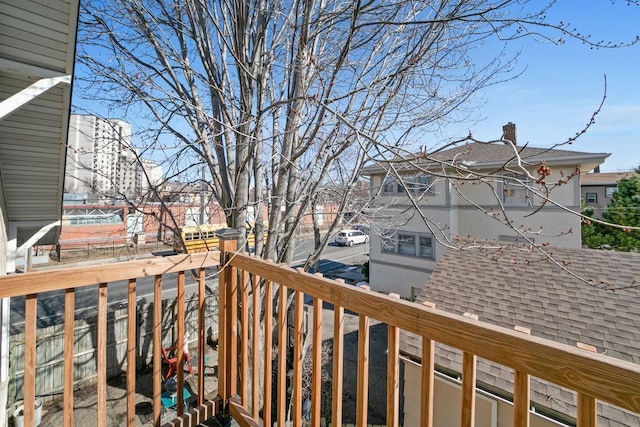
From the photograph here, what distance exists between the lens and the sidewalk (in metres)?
4.84

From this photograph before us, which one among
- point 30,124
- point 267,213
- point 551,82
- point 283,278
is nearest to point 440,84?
point 551,82

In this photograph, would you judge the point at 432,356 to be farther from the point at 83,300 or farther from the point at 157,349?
the point at 83,300

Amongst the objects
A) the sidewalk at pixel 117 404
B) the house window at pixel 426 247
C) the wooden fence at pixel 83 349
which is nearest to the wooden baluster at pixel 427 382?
the wooden fence at pixel 83 349

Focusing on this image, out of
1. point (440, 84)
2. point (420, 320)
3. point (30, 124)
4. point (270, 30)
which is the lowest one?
point (420, 320)

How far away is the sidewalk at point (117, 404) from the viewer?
4.84 metres

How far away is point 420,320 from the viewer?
3.25 feet

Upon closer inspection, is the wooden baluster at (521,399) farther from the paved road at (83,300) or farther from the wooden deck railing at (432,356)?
the paved road at (83,300)

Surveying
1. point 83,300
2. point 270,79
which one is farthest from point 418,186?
point 83,300

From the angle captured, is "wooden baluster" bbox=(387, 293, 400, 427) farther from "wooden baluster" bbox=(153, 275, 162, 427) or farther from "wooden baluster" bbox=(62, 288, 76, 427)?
"wooden baluster" bbox=(62, 288, 76, 427)

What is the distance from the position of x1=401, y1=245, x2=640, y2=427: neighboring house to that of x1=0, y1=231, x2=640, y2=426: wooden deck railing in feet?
4.68

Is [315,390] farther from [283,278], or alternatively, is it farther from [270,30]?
[270,30]

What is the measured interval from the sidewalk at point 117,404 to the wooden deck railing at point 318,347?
3.52 meters

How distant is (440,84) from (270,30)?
216cm

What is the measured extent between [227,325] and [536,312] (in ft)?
14.4
